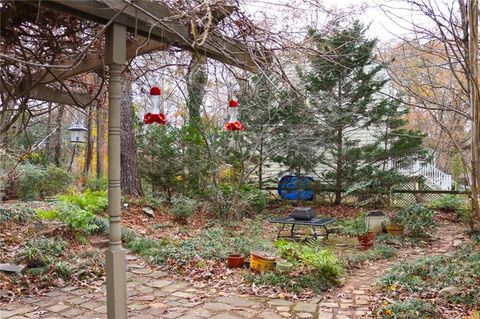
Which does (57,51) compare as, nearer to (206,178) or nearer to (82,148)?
(206,178)

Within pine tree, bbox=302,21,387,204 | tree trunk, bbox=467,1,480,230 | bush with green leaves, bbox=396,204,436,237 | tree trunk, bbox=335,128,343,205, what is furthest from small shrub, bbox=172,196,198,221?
tree trunk, bbox=467,1,480,230

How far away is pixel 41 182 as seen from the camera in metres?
9.41

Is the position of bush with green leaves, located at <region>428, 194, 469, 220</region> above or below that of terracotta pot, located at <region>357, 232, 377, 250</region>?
above

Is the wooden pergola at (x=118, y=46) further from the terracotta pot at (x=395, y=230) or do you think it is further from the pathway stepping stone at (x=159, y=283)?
the terracotta pot at (x=395, y=230)

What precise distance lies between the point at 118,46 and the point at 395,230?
18.7 feet

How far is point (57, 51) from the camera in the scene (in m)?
3.10

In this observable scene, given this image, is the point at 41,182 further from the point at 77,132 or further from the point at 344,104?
the point at 344,104

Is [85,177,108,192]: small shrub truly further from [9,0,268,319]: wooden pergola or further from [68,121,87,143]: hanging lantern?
[9,0,268,319]: wooden pergola

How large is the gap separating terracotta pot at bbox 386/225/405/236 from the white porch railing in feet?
9.31

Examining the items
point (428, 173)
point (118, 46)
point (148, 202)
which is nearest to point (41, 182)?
point (148, 202)

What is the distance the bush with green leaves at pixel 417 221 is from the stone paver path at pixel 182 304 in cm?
275

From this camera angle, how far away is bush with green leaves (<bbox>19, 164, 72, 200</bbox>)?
937cm

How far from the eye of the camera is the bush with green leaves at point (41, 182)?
9367 millimetres

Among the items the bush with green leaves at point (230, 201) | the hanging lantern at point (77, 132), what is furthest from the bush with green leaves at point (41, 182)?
the bush with green leaves at point (230, 201)
